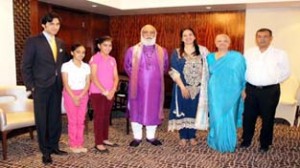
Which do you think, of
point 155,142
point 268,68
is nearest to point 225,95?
point 268,68

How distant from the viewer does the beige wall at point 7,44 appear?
4672 mm

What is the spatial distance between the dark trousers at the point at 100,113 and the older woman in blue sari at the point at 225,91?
119 cm

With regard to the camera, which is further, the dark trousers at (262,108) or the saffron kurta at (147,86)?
the saffron kurta at (147,86)

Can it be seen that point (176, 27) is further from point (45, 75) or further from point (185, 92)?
point (45, 75)

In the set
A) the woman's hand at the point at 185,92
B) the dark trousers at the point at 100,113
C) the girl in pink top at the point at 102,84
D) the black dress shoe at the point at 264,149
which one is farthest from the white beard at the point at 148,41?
the black dress shoe at the point at 264,149

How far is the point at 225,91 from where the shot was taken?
3.65 metres

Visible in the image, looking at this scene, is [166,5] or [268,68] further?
[166,5]

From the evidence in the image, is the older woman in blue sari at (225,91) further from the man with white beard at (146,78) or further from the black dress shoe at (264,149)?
the man with white beard at (146,78)

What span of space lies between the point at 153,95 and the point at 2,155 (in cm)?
182

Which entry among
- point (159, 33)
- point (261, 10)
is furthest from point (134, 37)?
point (261, 10)

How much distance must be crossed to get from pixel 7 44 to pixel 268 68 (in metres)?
3.61

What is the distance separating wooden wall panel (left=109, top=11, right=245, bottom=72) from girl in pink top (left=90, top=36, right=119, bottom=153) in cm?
355

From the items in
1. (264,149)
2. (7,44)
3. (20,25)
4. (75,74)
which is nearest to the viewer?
(75,74)

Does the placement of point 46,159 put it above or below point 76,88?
below
